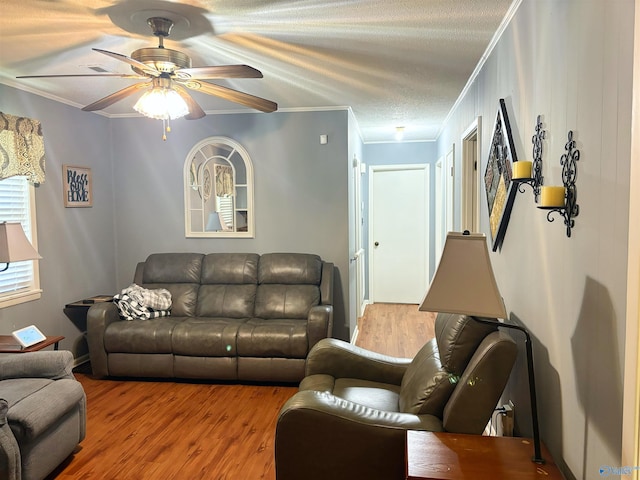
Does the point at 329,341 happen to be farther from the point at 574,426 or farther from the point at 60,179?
the point at 60,179

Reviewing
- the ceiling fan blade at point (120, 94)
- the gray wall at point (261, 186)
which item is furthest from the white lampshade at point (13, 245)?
the gray wall at point (261, 186)

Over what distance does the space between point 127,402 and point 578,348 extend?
125 inches

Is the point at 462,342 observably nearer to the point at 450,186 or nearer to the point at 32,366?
the point at 32,366

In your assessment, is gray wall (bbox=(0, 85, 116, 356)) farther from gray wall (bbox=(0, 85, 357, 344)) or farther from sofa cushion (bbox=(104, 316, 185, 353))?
sofa cushion (bbox=(104, 316, 185, 353))

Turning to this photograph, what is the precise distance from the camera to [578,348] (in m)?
1.51

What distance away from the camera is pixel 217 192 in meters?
4.71

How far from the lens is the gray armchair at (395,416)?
182cm

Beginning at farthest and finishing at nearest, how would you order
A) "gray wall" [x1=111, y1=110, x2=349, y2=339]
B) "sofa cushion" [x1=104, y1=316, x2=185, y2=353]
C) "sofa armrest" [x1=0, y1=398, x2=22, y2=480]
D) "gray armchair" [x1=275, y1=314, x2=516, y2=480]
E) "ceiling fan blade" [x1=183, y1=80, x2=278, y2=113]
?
1. "gray wall" [x1=111, y1=110, x2=349, y2=339]
2. "sofa cushion" [x1=104, y1=316, x2=185, y2=353]
3. "ceiling fan blade" [x1=183, y1=80, x2=278, y2=113]
4. "sofa armrest" [x1=0, y1=398, x2=22, y2=480]
5. "gray armchair" [x1=275, y1=314, x2=516, y2=480]

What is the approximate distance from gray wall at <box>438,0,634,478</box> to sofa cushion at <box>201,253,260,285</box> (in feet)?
8.55

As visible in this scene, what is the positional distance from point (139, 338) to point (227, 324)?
2.38ft

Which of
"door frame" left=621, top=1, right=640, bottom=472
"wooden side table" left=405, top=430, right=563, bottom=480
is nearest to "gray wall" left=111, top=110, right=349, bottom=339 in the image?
"wooden side table" left=405, top=430, right=563, bottom=480

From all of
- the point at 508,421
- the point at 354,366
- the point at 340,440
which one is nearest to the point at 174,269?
the point at 354,366

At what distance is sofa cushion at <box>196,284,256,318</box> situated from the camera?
421cm

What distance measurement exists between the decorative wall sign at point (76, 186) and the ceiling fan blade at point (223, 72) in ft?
7.41
